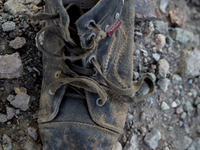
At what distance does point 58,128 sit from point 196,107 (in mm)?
1276

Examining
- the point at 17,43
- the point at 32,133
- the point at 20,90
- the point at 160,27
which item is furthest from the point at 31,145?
the point at 160,27

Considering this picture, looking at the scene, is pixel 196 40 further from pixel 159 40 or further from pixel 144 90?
pixel 144 90

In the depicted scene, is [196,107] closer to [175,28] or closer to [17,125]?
[175,28]

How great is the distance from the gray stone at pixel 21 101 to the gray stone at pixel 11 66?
14 centimetres

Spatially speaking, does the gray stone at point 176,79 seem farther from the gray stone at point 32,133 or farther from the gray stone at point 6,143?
the gray stone at point 6,143

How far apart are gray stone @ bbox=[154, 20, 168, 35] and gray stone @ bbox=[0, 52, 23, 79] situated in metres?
1.19

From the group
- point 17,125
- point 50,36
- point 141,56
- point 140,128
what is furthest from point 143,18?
point 17,125

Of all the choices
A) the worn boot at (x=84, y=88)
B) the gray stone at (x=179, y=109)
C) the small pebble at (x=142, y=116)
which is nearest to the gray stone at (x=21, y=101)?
the worn boot at (x=84, y=88)

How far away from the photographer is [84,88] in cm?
122

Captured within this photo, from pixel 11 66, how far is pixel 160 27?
130 cm

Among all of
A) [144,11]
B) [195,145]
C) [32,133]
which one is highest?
[144,11]

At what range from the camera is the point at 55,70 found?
1338 mm

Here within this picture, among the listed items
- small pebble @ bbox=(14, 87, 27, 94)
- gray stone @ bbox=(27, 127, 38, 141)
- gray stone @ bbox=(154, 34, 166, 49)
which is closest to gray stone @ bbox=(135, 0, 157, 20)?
gray stone @ bbox=(154, 34, 166, 49)

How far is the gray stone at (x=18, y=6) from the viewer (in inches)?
59.6
